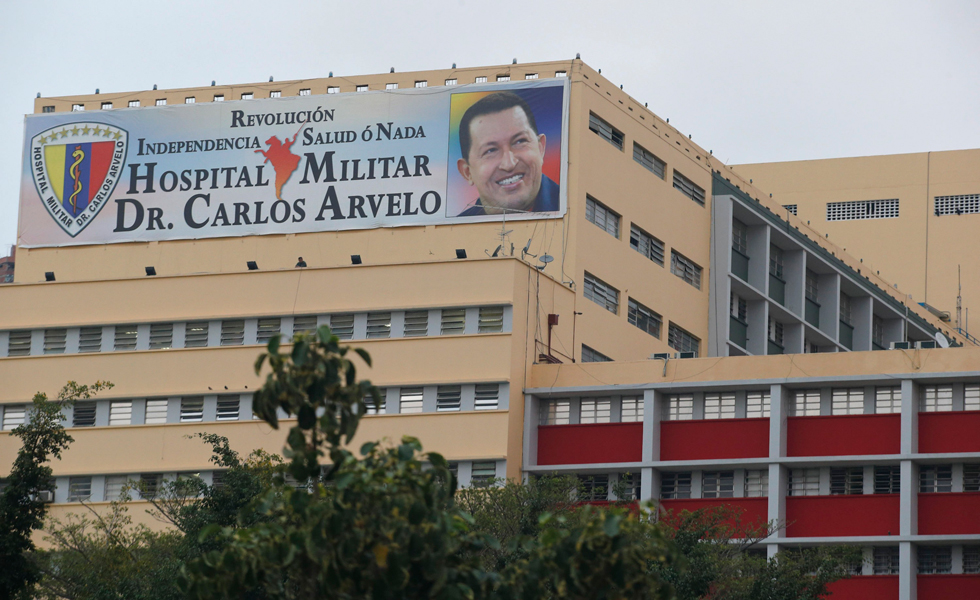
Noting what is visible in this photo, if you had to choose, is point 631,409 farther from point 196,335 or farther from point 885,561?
point 196,335

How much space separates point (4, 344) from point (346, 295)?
532 inches

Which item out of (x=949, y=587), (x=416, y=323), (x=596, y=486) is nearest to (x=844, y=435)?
(x=949, y=587)

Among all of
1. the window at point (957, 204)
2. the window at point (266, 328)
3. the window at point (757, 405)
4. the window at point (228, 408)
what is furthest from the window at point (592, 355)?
the window at point (957, 204)

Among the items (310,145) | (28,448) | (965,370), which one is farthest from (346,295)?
(28,448)

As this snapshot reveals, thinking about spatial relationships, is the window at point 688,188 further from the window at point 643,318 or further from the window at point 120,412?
the window at point 120,412

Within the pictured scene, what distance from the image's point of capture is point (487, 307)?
56031mm

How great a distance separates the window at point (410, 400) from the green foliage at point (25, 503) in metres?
21.1

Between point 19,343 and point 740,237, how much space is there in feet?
91.5

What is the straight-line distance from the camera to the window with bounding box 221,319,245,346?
194 feet

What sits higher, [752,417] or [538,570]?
[752,417]

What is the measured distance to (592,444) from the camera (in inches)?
2159

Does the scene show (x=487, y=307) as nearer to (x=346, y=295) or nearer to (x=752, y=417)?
(x=346, y=295)

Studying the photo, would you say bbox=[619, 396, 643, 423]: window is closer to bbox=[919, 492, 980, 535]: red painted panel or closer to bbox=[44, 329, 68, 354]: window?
bbox=[919, 492, 980, 535]: red painted panel

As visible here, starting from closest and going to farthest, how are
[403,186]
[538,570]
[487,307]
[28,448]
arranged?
[538,570] → [28,448] → [487,307] → [403,186]
